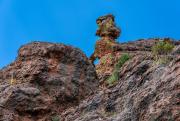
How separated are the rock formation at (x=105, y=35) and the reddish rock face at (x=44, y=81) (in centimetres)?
2773

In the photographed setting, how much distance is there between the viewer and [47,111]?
23.4m

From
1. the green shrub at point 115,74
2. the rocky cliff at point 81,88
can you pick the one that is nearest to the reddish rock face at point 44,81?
the rocky cliff at point 81,88

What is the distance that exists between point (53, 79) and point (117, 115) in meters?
6.23

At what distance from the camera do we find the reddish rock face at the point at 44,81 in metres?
23.1

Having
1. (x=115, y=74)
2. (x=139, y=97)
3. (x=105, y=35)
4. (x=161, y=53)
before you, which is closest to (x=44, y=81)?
(x=115, y=74)

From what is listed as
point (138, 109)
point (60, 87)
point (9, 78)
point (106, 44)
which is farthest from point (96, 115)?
point (106, 44)

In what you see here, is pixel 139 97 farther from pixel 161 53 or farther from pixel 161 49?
pixel 161 49

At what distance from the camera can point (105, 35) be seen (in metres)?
57.4

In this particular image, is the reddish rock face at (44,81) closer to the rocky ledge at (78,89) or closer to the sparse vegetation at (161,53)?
the rocky ledge at (78,89)

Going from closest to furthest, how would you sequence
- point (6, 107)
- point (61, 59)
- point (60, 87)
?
point (6, 107) → point (60, 87) → point (61, 59)

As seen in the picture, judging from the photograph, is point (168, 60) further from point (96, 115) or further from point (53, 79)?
point (53, 79)

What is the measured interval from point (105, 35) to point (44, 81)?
33.2 m

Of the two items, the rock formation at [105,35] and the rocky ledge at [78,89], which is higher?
the rock formation at [105,35]

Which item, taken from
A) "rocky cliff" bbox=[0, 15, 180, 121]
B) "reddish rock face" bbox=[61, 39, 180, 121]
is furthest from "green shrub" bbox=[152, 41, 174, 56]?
"reddish rock face" bbox=[61, 39, 180, 121]
